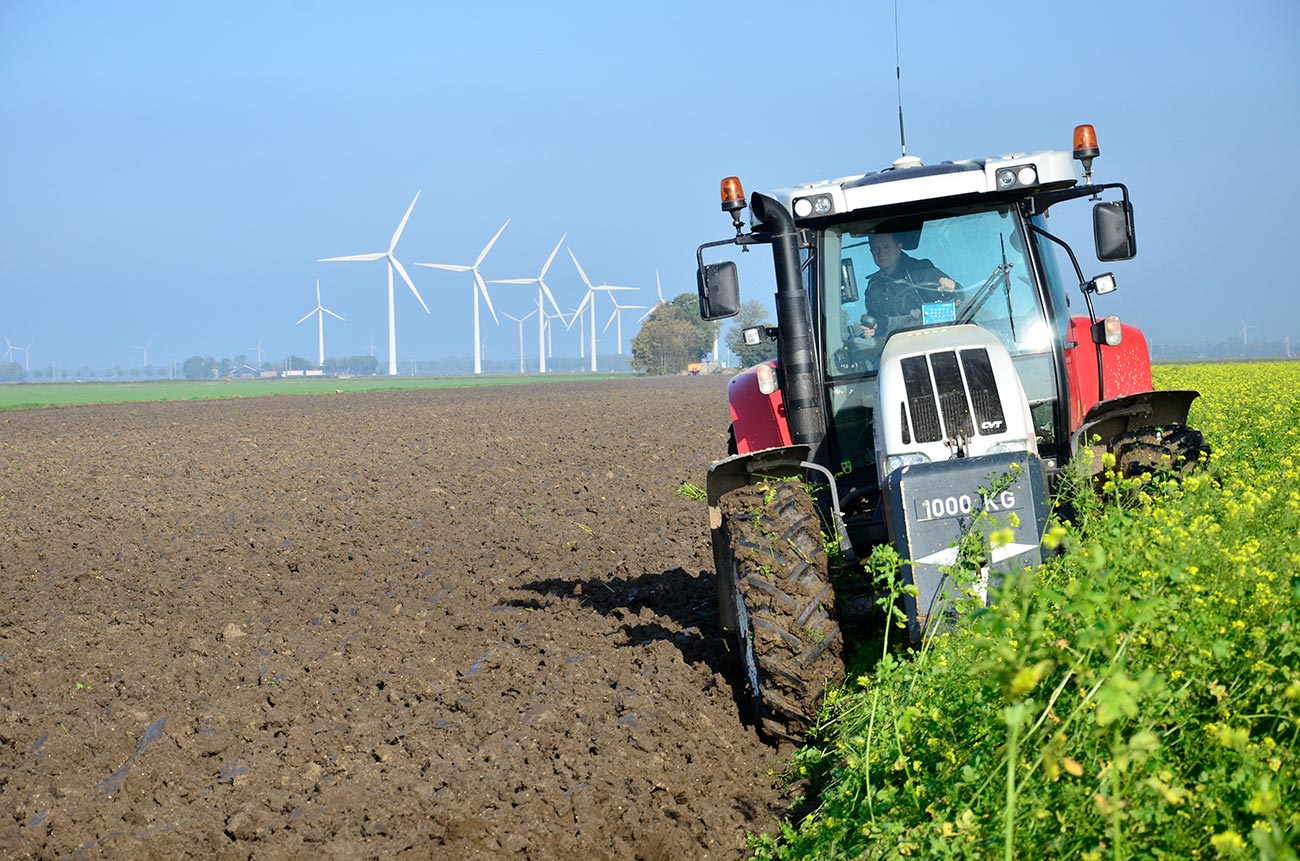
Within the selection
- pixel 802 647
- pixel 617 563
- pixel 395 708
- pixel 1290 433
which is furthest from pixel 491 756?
pixel 1290 433

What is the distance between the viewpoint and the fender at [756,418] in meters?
7.41

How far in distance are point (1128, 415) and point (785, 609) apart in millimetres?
2211

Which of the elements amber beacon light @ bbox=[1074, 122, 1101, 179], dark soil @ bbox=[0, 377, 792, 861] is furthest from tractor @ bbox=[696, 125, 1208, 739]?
dark soil @ bbox=[0, 377, 792, 861]

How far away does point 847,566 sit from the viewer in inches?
249

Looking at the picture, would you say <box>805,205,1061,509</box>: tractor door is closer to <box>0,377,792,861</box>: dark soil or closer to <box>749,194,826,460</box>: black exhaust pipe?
<box>749,194,826,460</box>: black exhaust pipe

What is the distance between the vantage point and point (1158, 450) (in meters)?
6.14

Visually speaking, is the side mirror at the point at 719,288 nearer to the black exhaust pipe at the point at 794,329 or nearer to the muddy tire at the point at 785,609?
the black exhaust pipe at the point at 794,329

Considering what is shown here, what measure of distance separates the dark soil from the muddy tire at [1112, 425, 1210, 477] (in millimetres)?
2208

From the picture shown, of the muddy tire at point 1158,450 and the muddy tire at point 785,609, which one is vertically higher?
the muddy tire at point 1158,450

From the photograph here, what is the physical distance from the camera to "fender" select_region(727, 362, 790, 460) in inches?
292

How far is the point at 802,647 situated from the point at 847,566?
0.83 m

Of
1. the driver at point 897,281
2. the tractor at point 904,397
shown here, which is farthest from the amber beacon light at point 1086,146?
the driver at point 897,281

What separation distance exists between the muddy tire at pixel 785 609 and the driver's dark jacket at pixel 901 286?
145cm

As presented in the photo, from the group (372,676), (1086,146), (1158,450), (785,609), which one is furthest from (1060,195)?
(372,676)
